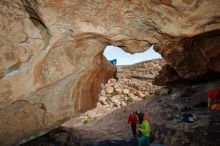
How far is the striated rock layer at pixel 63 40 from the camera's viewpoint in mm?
7258

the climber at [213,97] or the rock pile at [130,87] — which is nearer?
the climber at [213,97]

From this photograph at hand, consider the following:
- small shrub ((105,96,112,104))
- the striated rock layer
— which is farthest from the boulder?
the striated rock layer

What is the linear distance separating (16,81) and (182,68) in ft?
44.6

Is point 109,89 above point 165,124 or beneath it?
above

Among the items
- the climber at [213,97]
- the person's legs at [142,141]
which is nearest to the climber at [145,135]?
the person's legs at [142,141]

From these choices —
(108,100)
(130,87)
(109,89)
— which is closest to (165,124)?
(108,100)

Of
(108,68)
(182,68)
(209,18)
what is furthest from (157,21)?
(182,68)

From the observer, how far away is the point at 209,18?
7746 millimetres

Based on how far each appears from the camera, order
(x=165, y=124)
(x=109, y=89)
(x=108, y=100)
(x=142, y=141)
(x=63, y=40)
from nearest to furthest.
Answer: (x=63, y=40), (x=142, y=141), (x=165, y=124), (x=108, y=100), (x=109, y=89)

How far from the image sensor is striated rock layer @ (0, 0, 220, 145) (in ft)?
23.8

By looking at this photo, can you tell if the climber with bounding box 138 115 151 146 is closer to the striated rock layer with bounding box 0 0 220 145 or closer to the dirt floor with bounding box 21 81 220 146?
the dirt floor with bounding box 21 81 220 146

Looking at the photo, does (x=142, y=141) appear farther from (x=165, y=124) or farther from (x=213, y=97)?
(x=213, y=97)

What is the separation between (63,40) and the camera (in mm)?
7953

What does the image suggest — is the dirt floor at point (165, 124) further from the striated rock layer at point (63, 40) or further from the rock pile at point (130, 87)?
the striated rock layer at point (63, 40)
